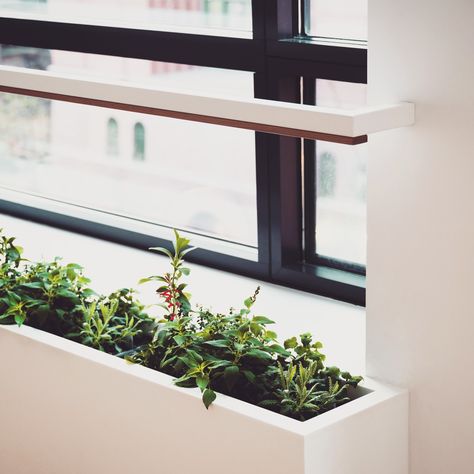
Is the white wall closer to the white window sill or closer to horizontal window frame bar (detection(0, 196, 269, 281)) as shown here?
the white window sill

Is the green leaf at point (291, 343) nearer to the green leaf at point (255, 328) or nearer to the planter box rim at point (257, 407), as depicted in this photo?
the green leaf at point (255, 328)

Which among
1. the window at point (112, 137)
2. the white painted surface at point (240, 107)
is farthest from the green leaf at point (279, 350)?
the window at point (112, 137)

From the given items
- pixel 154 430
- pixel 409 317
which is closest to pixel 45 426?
pixel 154 430

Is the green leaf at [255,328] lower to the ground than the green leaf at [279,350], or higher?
higher

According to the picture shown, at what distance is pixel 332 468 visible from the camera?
220 cm

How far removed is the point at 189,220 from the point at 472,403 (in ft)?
4.65

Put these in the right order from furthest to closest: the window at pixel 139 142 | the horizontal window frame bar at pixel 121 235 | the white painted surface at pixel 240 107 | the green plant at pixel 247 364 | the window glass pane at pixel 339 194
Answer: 1. the window at pixel 139 142
2. the horizontal window frame bar at pixel 121 235
3. the window glass pane at pixel 339 194
4. the green plant at pixel 247 364
5. the white painted surface at pixel 240 107

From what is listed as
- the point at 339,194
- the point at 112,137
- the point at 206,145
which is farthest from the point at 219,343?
the point at 112,137

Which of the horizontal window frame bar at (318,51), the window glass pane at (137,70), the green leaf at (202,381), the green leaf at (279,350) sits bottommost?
the green leaf at (202,381)

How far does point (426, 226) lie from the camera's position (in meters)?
2.17

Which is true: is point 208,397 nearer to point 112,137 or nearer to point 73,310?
point 73,310

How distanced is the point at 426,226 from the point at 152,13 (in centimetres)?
136

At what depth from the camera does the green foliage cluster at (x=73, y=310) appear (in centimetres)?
270

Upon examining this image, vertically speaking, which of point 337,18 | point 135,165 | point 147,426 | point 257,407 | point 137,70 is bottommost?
point 147,426
